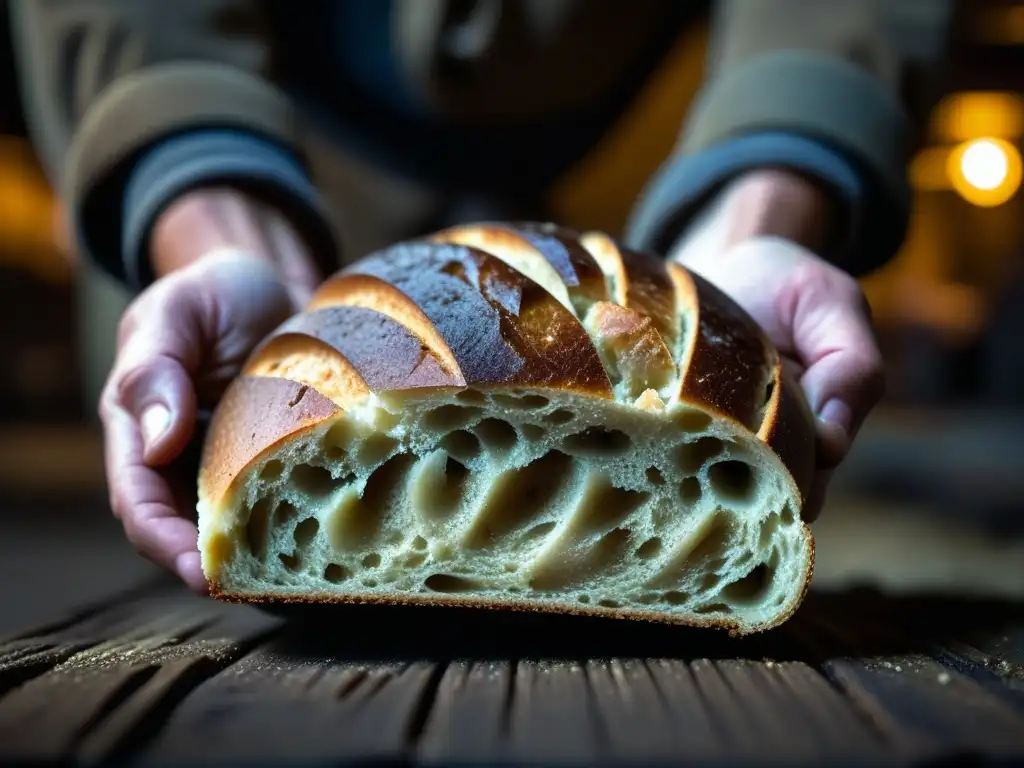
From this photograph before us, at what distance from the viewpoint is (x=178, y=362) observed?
114 centimetres

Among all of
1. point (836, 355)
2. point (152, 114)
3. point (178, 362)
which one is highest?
point (152, 114)

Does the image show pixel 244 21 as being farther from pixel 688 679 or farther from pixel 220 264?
pixel 688 679

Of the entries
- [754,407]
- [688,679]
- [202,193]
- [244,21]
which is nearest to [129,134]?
[202,193]

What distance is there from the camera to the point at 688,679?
83cm

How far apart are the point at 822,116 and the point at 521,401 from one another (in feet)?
3.11

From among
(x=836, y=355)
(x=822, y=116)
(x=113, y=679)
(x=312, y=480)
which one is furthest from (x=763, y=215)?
(x=113, y=679)

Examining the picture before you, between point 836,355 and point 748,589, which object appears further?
point 836,355

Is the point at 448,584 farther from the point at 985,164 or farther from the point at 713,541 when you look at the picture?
the point at 985,164

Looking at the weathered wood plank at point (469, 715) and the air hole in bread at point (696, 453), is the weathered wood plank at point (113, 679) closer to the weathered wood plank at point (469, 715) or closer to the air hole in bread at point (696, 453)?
the weathered wood plank at point (469, 715)

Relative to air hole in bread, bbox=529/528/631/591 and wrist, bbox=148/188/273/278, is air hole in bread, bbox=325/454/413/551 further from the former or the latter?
wrist, bbox=148/188/273/278

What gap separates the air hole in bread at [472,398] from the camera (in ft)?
2.97

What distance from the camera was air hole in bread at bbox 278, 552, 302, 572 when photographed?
986 mm

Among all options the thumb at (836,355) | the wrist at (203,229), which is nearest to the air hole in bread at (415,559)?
the thumb at (836,355)

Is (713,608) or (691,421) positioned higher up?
(691,421)
